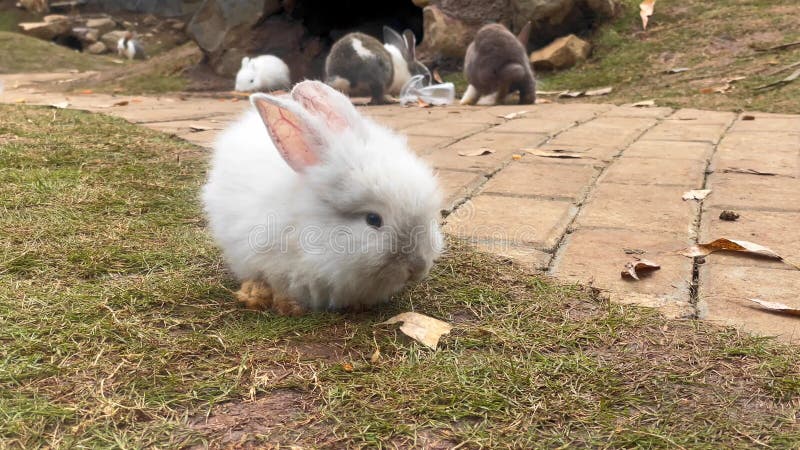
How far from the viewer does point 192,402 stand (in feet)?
5.24

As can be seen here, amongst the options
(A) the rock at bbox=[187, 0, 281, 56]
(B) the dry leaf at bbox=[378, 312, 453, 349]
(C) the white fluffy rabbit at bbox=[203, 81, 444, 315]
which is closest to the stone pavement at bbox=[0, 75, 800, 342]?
(B) the dry leaf at bbox=[378, 312, 453, 349]

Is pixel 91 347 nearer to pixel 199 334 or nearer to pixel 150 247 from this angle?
pixel 199 334

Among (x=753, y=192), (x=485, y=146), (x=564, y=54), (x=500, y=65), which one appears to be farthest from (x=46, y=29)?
(x=753, y=192)

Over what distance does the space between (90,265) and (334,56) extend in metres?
5.89

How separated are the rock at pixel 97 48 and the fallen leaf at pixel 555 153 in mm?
15378

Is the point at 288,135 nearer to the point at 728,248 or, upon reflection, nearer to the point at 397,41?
the point at 728,248

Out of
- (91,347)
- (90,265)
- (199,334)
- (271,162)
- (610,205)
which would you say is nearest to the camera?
(91,347)

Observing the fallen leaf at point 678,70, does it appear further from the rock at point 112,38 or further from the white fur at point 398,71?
the rock at point 112,38

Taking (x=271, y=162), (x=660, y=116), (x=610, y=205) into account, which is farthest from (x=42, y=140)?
(x=660, y=116)

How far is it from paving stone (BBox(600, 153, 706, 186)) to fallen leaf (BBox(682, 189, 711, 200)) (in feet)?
0.29

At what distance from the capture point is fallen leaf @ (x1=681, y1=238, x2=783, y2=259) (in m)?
2.54

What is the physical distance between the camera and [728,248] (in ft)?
8.50

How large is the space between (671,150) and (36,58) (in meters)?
12.0

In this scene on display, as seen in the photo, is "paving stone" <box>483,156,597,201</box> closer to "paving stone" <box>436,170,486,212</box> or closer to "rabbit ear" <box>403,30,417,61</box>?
"paving stone" <box>436,170,486,212</box>
